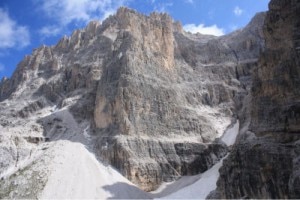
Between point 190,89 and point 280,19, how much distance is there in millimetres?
36707

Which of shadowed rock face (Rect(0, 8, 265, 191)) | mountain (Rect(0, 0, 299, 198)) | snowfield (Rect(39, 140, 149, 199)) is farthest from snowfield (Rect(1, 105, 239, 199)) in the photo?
shadowed rock face (Rect(0, 8, 265, 191))

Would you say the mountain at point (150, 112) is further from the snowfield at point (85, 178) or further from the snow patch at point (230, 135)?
the snow patch at point (230, 135)

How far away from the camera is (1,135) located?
225ft

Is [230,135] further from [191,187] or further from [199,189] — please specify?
[199,189]

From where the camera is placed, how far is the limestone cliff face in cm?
4216

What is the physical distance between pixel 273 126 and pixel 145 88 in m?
31.1

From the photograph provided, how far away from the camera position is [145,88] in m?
74.8

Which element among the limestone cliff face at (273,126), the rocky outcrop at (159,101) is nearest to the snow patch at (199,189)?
the rocky outcrop at (159,101)

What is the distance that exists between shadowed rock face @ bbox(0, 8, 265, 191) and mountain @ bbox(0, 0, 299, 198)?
0.80 ft

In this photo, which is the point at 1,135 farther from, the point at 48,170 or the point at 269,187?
the point at 269,187

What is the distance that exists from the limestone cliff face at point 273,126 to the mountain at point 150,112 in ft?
0.44

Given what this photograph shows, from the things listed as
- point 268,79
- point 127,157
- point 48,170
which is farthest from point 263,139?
point 48,170

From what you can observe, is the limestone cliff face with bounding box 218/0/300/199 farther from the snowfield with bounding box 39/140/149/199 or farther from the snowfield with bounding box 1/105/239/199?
the snowfield with bounding box 39/140/149/199

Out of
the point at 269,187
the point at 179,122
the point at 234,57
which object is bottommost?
the point at 269,187
